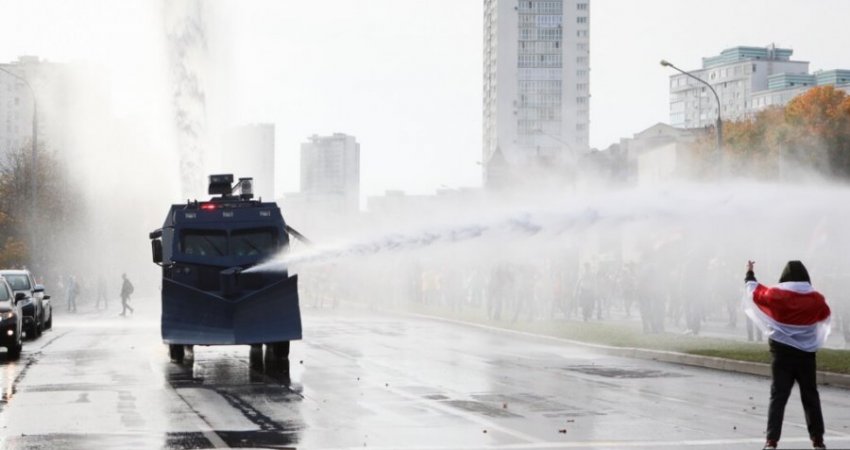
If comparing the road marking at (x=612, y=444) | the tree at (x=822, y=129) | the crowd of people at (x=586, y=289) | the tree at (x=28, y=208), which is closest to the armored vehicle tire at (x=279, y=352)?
the road marking at (x=612, y=444)

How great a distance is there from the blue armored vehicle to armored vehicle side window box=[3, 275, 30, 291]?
10.7 m

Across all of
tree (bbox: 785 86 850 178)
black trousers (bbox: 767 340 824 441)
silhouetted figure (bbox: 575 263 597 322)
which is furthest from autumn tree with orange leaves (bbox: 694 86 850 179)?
black trousers (bbox: 767 340 824 441)

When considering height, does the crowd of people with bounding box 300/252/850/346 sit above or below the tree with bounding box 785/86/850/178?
below

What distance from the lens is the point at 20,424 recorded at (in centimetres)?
1389

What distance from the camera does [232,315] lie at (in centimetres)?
2105

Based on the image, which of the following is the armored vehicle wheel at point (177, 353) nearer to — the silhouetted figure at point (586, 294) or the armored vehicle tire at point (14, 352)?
the armored vehicle tire at point (14, 352)

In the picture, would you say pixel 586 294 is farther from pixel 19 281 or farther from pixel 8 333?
pixel 8 333

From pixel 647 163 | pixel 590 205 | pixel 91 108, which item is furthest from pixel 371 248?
pixel 91 108

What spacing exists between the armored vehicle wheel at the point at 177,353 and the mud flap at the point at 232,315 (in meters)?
1.53

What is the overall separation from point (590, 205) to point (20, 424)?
12.6 meters

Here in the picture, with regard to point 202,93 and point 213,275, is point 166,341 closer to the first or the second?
point 213,275

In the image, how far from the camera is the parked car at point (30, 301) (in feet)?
102

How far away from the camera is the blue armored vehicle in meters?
21.1

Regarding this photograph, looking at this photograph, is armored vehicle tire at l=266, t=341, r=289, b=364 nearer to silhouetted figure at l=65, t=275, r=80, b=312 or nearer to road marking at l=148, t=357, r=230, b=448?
road marking at l=148, t=357, r=230, b=448
